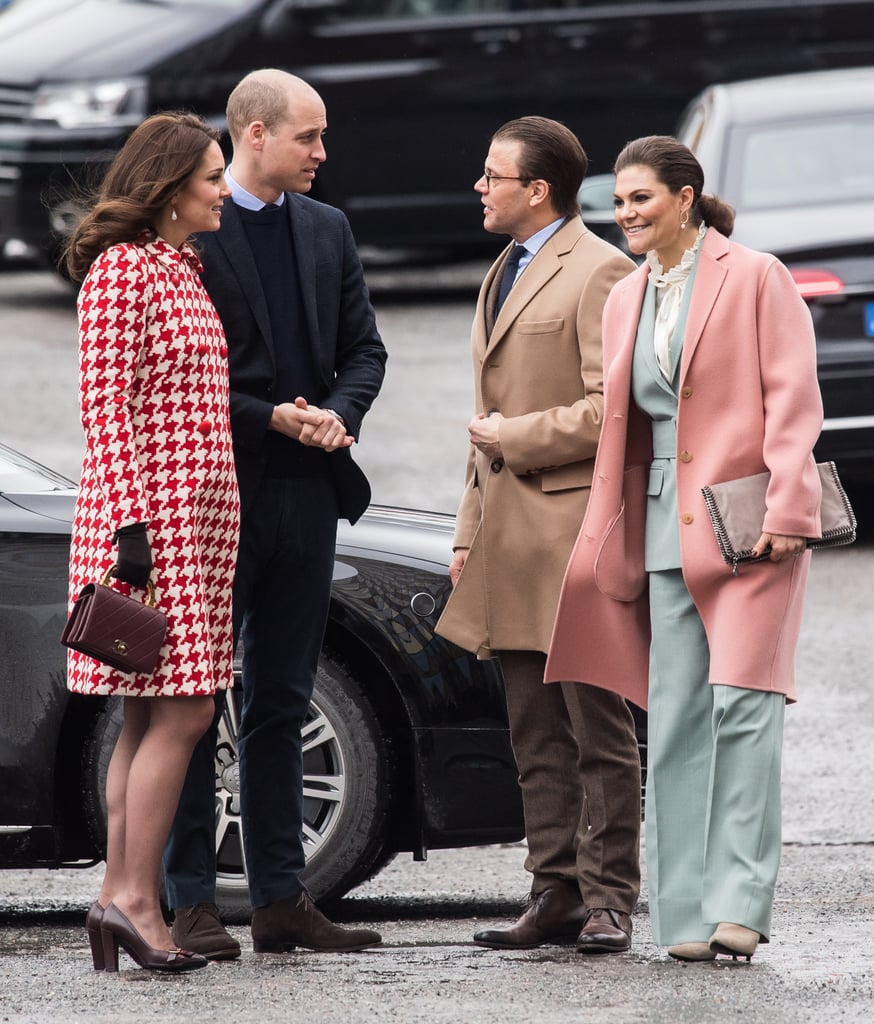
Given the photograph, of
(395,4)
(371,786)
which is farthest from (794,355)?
(395,4)

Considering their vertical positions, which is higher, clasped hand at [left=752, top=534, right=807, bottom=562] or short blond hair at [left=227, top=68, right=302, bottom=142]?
short blond hair at [left=227, top=68, right=302, bottom=142]

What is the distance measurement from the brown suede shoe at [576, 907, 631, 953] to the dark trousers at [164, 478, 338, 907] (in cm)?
67

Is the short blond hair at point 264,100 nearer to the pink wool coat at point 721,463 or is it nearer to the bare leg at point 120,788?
the pink wool coat at point 721,463

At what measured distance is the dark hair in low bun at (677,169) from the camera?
4.73 meters

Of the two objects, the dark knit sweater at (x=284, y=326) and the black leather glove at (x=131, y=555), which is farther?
the dark knit sweater at (x=284, y=326)

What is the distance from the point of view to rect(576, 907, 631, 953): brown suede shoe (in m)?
4.75

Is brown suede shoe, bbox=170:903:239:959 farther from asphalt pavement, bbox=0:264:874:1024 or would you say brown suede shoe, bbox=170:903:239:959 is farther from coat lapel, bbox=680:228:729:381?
coat lapel, bbox=680:228:729:381

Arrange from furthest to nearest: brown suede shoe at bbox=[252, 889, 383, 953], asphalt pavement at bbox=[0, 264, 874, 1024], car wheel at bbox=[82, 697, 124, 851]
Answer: car wheel at bbox=[82, 697, 124, 851], brown suede shoe at bbox=[252, 889, 383, 953], asphalt pavement at bbox=[0, 264, 874, 1024]

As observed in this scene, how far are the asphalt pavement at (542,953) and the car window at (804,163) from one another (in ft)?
5.40

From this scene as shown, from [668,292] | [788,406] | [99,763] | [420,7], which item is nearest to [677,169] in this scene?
[668,292]

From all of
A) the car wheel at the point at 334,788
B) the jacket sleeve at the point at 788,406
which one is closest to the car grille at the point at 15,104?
the car wheel at the point at 334,788

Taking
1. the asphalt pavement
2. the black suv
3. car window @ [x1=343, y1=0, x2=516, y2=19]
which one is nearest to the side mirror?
the black suv

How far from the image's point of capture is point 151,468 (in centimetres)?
450

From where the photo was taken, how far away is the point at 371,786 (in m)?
5.40
